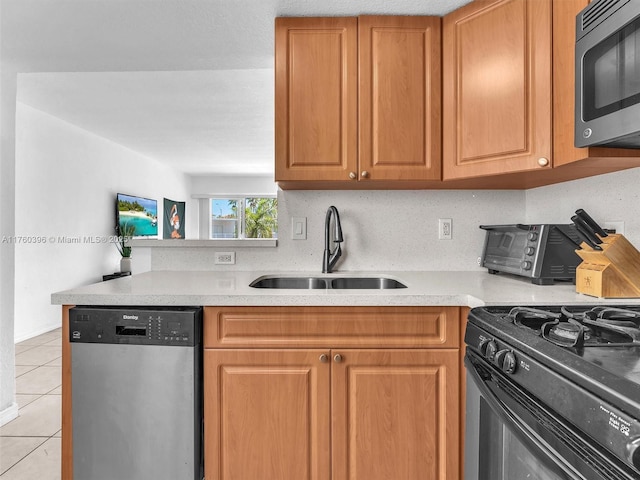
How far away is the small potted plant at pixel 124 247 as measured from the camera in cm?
586

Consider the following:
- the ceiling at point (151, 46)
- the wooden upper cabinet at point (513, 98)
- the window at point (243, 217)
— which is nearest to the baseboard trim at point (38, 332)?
the ceiling at point (151, 46)

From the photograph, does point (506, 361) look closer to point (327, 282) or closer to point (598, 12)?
point (598, 12)

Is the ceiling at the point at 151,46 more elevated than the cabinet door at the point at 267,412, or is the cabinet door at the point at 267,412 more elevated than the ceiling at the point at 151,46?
the ceiling at the point at 151,46

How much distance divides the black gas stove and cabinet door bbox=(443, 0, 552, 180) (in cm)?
70

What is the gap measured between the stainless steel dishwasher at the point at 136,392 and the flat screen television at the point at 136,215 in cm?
515

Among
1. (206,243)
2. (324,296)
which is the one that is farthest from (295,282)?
(324,296)

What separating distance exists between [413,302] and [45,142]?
4.73m

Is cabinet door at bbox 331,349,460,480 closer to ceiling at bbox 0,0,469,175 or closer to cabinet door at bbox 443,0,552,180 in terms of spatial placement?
cabinet door at bbox 443,0,552,180

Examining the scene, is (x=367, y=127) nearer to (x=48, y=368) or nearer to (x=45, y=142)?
(x=48, y=368)

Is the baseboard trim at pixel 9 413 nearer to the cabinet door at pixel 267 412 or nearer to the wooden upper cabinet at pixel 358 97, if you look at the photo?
the cabinet door at pixel 267 412

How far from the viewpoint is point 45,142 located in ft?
14.8

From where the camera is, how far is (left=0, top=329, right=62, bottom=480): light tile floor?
1898 millimetres

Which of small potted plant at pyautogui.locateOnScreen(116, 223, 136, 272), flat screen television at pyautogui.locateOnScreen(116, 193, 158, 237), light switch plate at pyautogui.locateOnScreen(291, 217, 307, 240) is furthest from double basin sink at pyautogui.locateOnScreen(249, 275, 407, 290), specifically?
flat screen television at pyautogui.locateOnScreen(116, 193, 158, 237)

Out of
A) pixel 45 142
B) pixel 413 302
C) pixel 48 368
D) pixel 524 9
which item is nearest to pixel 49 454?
pixel 48 368
